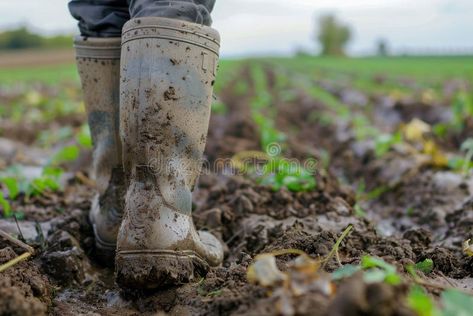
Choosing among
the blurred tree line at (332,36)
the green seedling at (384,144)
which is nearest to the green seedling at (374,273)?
the green seedling at (384,144)

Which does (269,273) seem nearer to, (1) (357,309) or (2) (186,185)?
(1) (357,309)

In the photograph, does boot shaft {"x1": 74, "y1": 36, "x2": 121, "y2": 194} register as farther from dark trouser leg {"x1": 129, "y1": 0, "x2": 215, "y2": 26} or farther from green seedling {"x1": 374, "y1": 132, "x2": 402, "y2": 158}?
green seedling {"x1": 374, "y1": 132, "x2": 402, "y2": 158}

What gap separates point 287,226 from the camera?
93.8 inches

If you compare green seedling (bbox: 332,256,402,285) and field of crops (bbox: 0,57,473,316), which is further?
field of crops (bbox: 0,57,473,316)

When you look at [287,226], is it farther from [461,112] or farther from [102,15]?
[461,112]

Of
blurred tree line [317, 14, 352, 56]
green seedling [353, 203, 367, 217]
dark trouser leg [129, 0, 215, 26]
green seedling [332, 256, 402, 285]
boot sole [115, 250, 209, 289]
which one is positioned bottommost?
blurred tree line [317, 14, 352, 56]

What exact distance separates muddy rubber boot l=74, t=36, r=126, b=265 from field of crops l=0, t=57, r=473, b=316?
0.15 meters

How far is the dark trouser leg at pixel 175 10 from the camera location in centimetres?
181

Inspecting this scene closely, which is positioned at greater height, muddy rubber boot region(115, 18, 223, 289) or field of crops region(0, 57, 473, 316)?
muddy rubber boot region(115, 18, 223, 289)

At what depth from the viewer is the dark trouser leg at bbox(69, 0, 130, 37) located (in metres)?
2.20

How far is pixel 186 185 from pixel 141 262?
12.4 inches

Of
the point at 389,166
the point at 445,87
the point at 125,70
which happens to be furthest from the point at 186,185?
the point at 445,87

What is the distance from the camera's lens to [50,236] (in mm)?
2338

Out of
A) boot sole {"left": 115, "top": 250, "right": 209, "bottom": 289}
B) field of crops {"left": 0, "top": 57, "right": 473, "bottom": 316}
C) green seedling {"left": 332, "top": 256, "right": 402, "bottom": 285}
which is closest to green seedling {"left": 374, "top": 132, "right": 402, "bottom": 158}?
field of crops {"left": 0, "top": 57, "right": 473, "bottom": 316}
